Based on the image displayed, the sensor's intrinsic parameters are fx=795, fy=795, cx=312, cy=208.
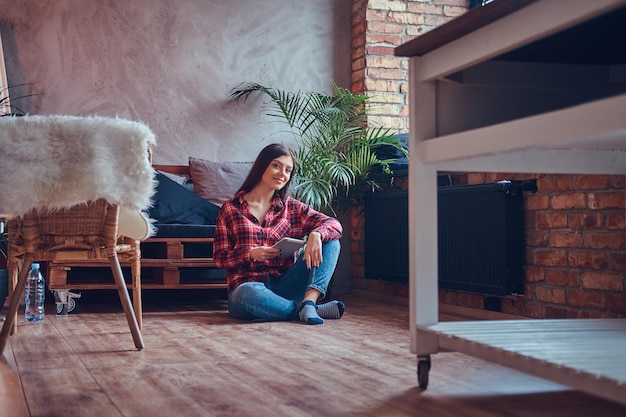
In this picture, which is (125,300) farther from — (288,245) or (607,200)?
(607,200)

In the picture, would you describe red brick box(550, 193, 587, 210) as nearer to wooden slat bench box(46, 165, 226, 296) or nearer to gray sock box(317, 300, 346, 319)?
gray sock box(317, 300, 346, 319)

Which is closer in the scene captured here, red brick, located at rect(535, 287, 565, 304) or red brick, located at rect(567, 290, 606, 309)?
red brick, located at rect(567, 290, 606, 309)

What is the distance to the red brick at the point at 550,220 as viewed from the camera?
3.33 meters

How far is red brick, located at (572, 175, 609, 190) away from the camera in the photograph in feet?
10.1

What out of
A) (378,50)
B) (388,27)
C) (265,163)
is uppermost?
(388,27)

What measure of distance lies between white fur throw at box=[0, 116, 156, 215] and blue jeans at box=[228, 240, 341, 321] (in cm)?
109

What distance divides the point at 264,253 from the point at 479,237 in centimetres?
101

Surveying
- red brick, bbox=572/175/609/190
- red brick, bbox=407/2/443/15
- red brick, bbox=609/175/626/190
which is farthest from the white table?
red brick, bbox=407/2/443/15

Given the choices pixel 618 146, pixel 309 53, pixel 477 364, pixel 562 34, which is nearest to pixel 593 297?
pixel 477 364

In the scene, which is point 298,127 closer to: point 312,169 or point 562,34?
point 312,169

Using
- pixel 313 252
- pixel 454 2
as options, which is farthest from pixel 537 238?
pixel 454 2

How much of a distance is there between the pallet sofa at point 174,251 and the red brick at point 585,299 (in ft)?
6.27

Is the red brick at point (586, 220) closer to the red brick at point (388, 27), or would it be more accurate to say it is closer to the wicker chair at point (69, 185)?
the wicker chair at point (69, 185)

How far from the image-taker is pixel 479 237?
372 centimetres
